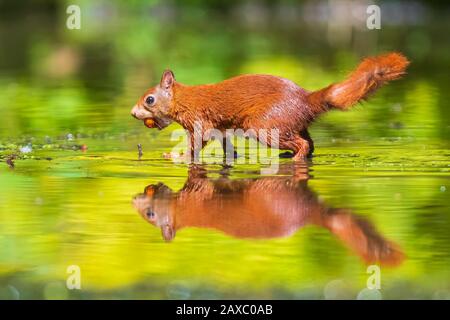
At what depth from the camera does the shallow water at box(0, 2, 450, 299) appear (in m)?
5.91

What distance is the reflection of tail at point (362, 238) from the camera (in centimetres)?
628

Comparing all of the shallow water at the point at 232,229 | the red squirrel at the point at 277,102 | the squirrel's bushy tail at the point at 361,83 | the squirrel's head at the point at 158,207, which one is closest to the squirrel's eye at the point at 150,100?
the red squirrel at the point at 277,102

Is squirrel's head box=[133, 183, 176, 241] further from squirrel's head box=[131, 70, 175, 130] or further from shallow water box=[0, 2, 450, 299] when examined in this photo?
squirrel's head box=[131, 70, 175, 130]

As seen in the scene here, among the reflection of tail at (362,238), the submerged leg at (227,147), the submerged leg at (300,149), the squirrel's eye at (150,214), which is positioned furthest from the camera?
the submerged leg at (227,147)

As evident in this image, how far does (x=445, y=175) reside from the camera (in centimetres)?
862

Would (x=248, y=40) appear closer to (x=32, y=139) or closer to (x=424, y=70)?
(x=424, y=70)

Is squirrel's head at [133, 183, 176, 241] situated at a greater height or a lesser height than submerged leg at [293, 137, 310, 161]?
lesser

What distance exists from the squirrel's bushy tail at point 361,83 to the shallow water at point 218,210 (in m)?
0.43

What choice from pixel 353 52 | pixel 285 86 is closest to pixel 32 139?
pixel 285 86

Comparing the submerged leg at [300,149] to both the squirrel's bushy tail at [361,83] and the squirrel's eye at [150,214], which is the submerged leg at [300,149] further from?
the squirrel's eye at [150,214]

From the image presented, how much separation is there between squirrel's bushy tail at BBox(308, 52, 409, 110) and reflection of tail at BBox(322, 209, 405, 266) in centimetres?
232

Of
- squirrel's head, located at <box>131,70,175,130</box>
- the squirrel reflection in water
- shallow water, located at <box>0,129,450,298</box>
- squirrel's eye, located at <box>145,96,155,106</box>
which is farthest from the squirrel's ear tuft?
the squirrel reflection in water

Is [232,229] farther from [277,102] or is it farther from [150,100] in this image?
[150,100]
